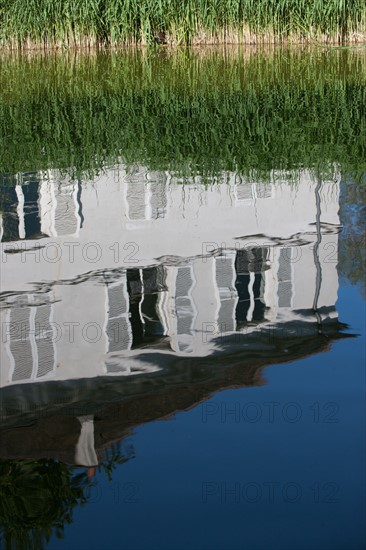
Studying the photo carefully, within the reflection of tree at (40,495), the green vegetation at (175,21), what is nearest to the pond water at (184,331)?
the reflection of tree at (40,495)

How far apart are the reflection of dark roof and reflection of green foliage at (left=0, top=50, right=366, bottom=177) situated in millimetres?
5183

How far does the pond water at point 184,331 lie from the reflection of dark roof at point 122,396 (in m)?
0.02

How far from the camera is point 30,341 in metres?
7.54

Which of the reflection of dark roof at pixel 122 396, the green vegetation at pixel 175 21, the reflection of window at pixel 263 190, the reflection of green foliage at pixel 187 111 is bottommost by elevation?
the reflection of dark roof at pixel 122 396

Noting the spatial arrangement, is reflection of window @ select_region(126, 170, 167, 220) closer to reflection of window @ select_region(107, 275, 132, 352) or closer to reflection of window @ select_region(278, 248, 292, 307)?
reflection of window @ select_region(107, 275, 132, 352)

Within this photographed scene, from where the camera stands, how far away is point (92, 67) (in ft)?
74.7

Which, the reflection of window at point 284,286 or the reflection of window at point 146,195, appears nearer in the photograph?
the reflection of window at point 284,286

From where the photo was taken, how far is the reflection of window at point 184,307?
24.7 ft

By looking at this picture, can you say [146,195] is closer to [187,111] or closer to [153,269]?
[153,269]

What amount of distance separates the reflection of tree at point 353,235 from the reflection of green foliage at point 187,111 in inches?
42.1

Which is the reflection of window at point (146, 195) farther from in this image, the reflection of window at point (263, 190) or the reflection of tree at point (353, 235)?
the reflection of tree at point (353, 235)

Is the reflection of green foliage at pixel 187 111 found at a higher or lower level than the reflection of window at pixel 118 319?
higher

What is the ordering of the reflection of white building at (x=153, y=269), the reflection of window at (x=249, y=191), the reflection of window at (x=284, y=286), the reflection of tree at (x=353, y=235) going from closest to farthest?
1. the reflection of white building at (x=153, y=269)
2. the reflection of window at (x=284, y=286)
3. the reflection of tree at (x=353, y=235)
4. the reflection of window at (x=249, y=191)

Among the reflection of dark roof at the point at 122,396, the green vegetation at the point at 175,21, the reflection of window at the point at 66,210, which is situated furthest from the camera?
the green vegetation at the point at 175,21
